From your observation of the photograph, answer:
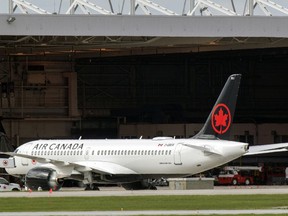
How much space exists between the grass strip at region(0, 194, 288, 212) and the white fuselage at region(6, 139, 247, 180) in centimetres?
1239

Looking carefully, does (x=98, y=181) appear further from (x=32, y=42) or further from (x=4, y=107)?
(x=4, y=107)

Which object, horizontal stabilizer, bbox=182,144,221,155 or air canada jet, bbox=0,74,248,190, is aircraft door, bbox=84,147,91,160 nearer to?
air canada jet, bbox=0,74,248,190

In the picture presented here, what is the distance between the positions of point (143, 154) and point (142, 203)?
18.7 m

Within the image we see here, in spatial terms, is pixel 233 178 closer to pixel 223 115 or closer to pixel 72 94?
pixel 72 94

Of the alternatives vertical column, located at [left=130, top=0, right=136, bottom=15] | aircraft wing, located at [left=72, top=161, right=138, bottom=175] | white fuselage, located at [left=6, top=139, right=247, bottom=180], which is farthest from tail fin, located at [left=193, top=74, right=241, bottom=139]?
vertical column, located at [left=130, top=0, right=136, bottom=15]

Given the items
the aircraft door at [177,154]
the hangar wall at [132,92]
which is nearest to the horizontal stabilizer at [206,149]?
the aircraft door at [177,154]

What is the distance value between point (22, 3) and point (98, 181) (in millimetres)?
12259

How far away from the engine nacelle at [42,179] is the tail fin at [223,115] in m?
8.80

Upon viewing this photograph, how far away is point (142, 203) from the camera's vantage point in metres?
44.6

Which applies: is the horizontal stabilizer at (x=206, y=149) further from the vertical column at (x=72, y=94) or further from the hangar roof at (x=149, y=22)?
the vertical column at (x=72, y=94)

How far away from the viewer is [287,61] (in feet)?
302

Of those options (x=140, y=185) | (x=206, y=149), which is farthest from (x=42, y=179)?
(x=206, y=149)

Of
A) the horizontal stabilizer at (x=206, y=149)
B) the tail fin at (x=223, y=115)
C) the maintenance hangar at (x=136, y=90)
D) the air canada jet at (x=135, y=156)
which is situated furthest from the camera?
the maintenance hangar at (x=136, y=90)

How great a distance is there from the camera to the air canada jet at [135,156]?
6169 centimetres
